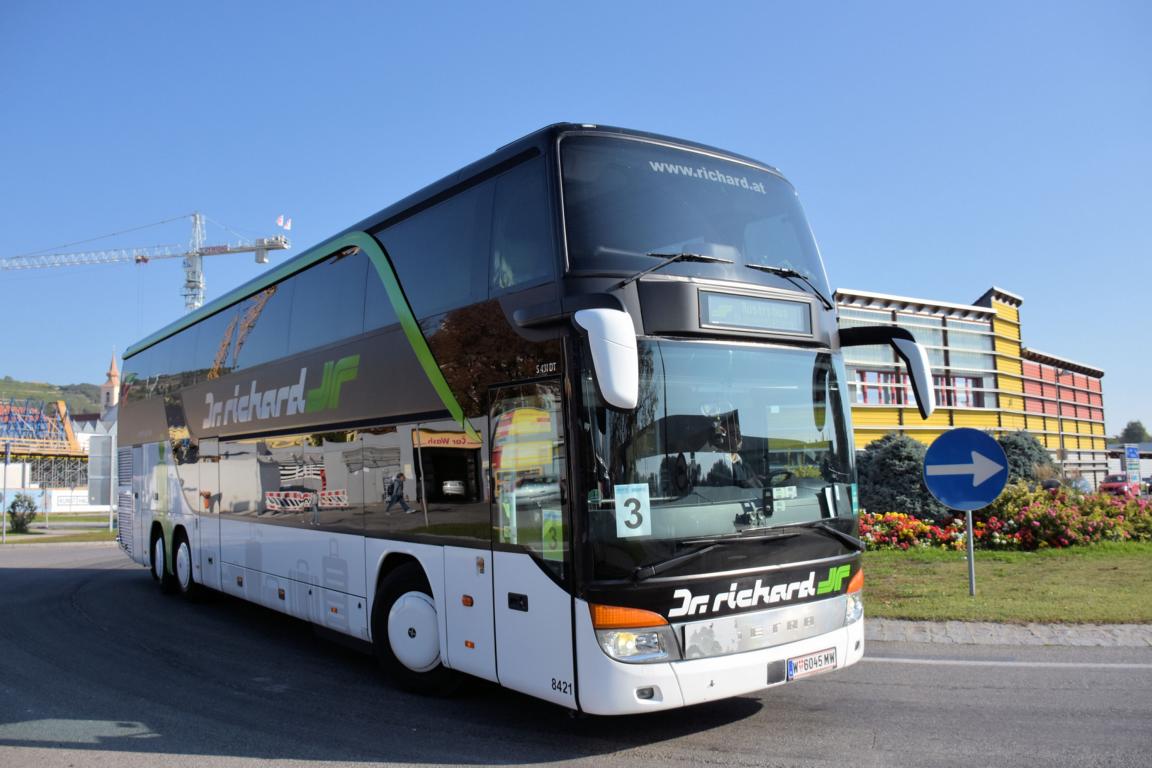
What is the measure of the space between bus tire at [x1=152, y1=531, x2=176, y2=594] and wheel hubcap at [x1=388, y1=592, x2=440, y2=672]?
8.26 meters

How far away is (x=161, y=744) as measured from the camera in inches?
236

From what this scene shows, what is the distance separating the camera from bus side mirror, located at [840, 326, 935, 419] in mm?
6590

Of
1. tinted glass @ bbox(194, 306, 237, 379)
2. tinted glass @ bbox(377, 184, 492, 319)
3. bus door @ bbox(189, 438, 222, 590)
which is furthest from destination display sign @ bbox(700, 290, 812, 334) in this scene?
bus door @ bbox(189, 438, 222, 590)

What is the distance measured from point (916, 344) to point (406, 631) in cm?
467

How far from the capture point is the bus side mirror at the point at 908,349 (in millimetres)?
6590

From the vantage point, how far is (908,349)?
6629 millimetres

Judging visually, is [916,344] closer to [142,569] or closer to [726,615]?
[726,615]

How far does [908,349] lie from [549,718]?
388 centimetres

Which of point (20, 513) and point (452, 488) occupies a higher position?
point (452, 488)

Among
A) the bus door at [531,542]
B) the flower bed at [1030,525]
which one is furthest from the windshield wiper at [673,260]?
the flower bed at [1030,525]

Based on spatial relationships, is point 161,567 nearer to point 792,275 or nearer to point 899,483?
point 792,275

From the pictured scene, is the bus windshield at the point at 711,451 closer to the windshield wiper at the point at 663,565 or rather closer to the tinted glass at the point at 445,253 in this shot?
the windshield wiper at the point at 663,565

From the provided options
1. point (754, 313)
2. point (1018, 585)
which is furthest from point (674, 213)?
point (1018, 585)

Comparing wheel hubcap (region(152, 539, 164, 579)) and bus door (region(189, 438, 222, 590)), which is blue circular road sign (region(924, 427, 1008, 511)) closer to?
bus door (region(189, 438, 222, 590))
